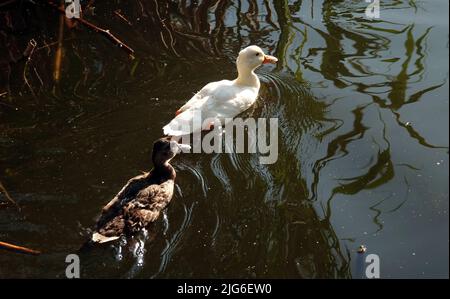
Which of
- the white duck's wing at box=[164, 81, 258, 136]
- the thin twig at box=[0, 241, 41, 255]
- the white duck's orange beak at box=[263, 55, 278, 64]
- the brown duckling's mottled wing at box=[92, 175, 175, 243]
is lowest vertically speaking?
the thin twig at box=[0, 241, 41, 255]

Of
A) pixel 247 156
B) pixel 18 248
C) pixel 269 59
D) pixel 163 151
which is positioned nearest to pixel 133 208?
pixel 163 151

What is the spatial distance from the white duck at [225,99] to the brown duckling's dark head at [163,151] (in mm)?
352

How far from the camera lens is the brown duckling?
205 inches

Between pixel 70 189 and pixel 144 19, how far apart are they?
12.1ft

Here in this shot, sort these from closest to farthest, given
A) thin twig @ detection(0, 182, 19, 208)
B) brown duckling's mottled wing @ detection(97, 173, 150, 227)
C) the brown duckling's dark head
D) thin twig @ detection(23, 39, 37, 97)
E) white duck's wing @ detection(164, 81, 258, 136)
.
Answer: brown duckling's mottled wing @ detection(97, 173, 150, 227) → thin twig @ detection(0, 182, 19, 208) → the brown duckling's dark head → white duck's wing @ detection(164, 81, 258, 136) → thin twig @ detection(23, 39, 37, 97)

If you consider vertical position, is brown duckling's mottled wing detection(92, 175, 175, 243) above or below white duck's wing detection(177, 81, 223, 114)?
below

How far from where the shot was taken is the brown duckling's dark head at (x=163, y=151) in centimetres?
594

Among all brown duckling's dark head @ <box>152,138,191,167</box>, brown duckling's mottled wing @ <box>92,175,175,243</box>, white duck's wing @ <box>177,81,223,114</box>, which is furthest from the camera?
white duck's wing @ <box>177,81,223,114</box>

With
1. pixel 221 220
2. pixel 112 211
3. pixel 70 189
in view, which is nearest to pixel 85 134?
pixel 70 189

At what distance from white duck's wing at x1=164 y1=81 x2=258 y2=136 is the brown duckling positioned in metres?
0.41

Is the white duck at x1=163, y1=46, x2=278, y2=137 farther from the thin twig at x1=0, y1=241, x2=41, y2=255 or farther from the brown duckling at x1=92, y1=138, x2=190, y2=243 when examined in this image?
the thin twig at x1=0, y1=241, x2=41, y2=255

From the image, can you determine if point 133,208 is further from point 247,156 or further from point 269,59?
point 269,59

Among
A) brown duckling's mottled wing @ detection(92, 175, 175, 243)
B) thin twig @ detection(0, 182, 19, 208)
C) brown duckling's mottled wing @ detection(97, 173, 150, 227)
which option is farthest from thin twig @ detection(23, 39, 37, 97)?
brown duckling's mottled wing @ detection(92, 175, 175, 243)

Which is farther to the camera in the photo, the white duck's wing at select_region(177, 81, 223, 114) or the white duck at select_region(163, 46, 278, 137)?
the white duck's wing at select_region(177, 81, 223, 114)
